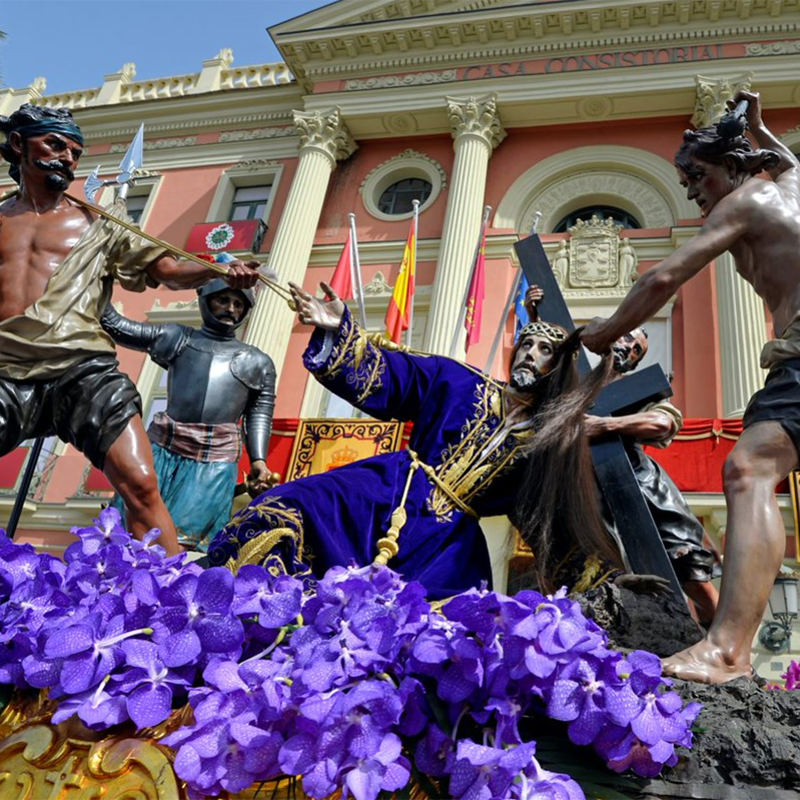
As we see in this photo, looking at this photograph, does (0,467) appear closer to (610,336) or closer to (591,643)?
(610,336)

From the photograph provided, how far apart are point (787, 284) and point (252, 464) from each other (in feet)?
10.9

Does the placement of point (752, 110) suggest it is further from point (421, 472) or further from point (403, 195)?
point (403, 195)

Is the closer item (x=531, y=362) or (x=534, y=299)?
(x=531, y=362)

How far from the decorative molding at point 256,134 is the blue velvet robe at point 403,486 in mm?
13869

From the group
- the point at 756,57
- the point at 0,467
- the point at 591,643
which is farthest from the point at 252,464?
the point at 756,57

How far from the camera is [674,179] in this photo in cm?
1297

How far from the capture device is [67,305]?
10.7ft

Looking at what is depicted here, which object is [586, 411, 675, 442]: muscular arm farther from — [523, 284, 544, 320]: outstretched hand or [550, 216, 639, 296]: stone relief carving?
[550, 216, 639, 296]: stone relief carving

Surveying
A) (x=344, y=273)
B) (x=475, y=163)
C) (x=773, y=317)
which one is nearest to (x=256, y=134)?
(x=475, y=163)

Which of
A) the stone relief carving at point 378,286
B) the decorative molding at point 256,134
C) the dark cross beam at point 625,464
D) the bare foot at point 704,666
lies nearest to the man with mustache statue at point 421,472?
the dark cross beam at point 625,464

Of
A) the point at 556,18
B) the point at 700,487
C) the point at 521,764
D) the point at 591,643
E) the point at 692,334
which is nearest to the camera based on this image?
the point at 521,764

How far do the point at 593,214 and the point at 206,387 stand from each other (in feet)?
31.5

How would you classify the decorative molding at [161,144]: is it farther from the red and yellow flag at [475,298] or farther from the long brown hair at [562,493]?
the long brown hair at [562,493]

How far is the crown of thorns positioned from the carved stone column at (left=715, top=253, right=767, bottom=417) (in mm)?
7772
